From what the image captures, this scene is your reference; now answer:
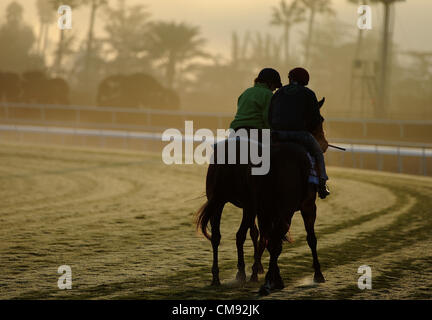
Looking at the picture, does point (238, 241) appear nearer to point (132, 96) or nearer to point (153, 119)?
point (153, 119)

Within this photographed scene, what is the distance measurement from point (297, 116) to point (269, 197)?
0.81 m

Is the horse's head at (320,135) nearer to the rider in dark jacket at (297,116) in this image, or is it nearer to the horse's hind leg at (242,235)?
the rider in dark jacket at (297,116)

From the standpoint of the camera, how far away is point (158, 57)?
252 ft

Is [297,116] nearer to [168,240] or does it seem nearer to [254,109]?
[254,109]

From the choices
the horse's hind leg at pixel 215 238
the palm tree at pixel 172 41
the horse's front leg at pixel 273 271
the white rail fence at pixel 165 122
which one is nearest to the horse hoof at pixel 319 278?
the horse's front leg at pixel 273 271

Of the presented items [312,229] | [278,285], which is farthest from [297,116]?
[278,285]

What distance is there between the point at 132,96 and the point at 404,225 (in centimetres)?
3356

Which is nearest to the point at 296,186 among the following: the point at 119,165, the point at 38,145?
the point at 119,165

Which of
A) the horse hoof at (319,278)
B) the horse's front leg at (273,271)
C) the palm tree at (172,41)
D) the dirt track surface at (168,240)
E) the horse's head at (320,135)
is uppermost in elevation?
→ the palm tree at (172,41)

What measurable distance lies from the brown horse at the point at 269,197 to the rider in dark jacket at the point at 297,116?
0.40 feet

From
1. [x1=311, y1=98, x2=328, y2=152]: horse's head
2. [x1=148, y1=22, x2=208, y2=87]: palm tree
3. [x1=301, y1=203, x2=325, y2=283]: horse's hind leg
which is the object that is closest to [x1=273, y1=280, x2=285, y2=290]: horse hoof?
[x1=301, y1=203, x2=325, y2=283]: horse's hind leg

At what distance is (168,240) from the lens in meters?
10.7

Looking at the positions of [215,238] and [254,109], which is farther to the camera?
[254,109]

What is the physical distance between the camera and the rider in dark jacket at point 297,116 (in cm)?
760
